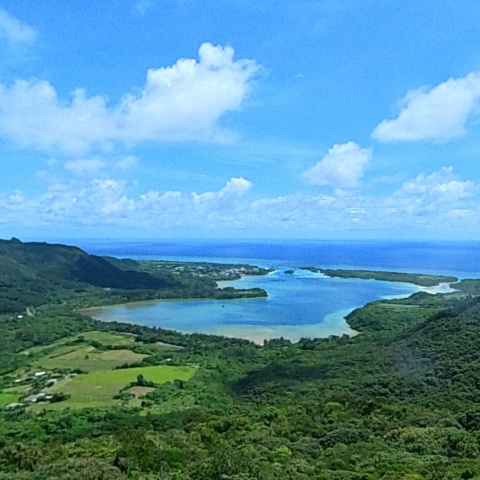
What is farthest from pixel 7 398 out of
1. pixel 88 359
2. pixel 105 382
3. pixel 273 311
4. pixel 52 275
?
pixel 52 275

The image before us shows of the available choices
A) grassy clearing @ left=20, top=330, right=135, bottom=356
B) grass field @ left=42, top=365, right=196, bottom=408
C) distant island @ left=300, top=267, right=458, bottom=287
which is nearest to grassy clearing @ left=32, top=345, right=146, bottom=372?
grassy clearing @ left=20, top=330, right=135, bottom=356

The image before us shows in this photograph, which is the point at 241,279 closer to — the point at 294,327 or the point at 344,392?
the point at 294,327

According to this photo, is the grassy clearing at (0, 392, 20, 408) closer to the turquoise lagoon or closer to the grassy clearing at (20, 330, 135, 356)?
the grassy clearing at (20, 330, 135, 356)

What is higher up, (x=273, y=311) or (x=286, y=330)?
(x=273, y=311)

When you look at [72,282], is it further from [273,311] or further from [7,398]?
[7,398]

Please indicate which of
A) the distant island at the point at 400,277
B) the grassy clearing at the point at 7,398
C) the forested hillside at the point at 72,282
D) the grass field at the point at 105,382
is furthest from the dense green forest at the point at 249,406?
the distant island at the point at 400,277
